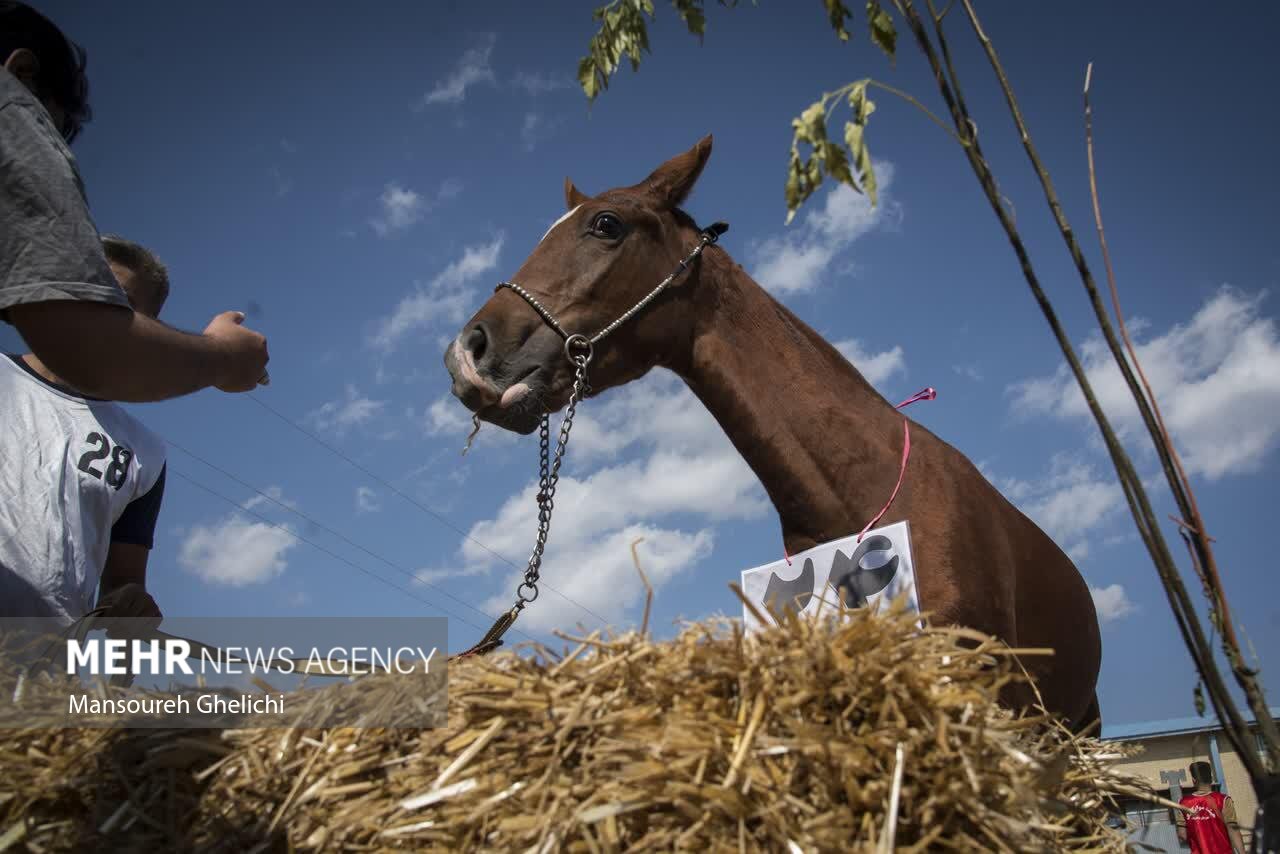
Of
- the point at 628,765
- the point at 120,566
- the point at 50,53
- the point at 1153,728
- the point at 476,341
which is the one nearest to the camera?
the point at 628,765

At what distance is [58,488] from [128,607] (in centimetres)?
54

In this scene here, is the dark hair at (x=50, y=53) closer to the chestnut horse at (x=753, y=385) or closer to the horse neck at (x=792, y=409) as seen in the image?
the chestnut horse at (x=753, y=385)

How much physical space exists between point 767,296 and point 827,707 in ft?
9.14

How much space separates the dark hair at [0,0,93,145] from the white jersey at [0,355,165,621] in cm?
108

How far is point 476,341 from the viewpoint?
11.6ft

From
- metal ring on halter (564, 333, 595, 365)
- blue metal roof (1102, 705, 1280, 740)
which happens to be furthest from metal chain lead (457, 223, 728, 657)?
blue metal roof (1102, 705, 1280, 740)

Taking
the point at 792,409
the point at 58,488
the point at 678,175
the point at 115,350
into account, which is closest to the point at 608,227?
the point at 678,175

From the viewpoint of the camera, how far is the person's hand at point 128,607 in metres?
2.33

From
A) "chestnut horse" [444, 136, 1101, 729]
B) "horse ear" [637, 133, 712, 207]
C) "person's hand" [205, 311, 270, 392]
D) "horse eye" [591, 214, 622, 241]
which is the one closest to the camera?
"person's hand" [205, 311, 270, 392]

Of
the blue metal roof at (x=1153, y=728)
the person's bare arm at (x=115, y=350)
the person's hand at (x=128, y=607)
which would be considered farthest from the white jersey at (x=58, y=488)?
the blue metal roof at (x=1153, y=728)

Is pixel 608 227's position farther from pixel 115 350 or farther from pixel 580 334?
pixel 115 350

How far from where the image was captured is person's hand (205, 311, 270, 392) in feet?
6.38

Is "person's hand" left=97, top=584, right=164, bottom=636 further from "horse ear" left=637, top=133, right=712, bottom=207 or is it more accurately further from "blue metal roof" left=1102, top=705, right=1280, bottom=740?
"blue metal roof" left=1102, top=705, right=1280, bottom=740

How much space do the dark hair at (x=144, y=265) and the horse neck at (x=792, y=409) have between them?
241 cm
